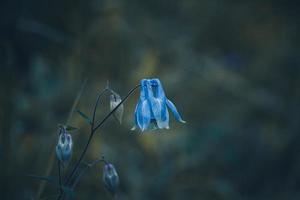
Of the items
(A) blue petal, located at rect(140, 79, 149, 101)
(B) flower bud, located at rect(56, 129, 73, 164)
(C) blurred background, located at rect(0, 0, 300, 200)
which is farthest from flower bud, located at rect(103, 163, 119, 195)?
(C) blurred background, located at rect(0, 0, 300, 200)

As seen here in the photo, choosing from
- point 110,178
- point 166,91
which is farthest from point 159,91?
point 166,91

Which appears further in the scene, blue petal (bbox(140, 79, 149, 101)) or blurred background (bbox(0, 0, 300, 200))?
blurred background (bbox(0, 0, 300, 200))

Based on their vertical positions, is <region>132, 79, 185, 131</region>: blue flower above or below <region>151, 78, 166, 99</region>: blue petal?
below

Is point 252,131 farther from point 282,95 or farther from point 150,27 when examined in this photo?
point 150,27

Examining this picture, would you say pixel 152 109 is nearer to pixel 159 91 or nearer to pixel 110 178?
pixel 159 91

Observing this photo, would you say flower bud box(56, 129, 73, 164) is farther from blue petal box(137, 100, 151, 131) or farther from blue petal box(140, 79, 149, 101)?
blue petal box(140, 79, 149, 101)

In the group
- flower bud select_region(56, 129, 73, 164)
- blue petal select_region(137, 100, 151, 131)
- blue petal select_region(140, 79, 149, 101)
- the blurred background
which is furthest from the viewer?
the blurred background

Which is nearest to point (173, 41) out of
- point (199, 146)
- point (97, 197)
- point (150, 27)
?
point (150, 27)
